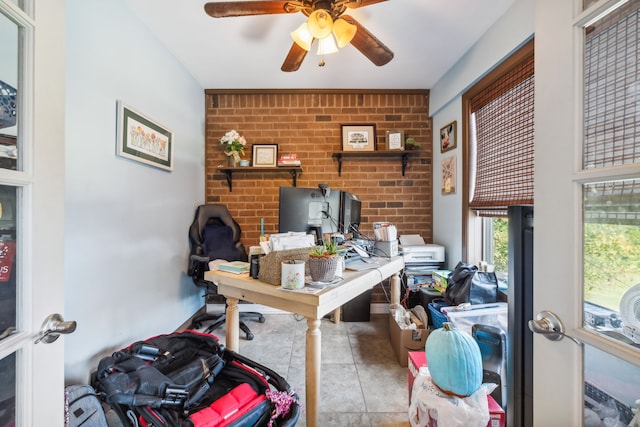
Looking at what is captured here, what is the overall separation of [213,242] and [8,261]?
6.78 ft

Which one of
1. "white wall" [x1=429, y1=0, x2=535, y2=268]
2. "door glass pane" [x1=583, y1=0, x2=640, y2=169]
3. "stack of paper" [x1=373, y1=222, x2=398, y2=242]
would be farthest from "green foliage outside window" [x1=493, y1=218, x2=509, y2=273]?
"door glass pane" [x1=583, y1=0, x2=640, y2=169]

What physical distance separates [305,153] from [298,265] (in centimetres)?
195

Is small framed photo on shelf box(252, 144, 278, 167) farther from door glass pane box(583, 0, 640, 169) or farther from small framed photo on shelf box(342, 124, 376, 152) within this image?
door glass pane box(583, 0, 640, 169)

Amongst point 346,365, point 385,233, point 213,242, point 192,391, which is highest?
point 385,233

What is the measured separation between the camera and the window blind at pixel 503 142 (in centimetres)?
161

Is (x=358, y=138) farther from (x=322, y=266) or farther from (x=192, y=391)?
(x=192, y=391)

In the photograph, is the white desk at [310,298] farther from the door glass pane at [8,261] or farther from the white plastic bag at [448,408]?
the door glass pane at [8,261]

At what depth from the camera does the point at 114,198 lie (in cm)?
153

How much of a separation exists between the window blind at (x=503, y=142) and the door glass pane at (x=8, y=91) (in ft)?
7.68

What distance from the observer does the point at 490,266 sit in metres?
2.00

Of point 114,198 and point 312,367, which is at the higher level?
point 114,198

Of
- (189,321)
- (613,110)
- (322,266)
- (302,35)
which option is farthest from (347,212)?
(189,321)

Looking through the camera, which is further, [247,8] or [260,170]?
[260,170]

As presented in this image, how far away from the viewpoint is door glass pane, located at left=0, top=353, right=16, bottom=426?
0.55 meters
